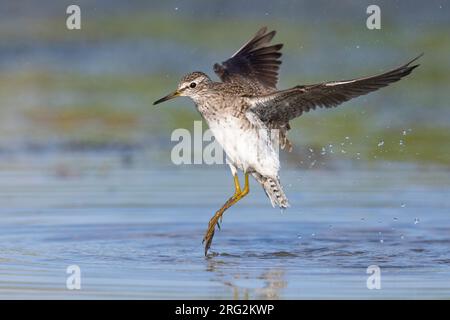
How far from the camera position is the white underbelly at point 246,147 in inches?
312

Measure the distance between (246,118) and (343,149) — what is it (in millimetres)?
4367

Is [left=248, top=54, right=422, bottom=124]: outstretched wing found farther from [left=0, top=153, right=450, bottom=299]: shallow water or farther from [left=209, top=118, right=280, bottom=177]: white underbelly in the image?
[left=0, top=153, right=450, bottom=299]: shallow water

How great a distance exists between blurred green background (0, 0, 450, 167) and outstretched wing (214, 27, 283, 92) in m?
2.54

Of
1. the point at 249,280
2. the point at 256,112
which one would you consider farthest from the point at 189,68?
the point at 249,280

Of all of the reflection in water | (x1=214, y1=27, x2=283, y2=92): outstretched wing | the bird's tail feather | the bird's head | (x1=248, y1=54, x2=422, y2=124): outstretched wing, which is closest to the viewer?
the reflection in water

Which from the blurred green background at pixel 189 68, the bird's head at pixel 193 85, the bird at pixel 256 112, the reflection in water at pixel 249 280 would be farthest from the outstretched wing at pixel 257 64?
the blurred green background at pixel 189 68

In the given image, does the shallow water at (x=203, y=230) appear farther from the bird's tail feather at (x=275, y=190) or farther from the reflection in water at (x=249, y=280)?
the bird's tail feather at (x=275, y=190)

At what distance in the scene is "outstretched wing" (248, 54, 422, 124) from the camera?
23.9 ft

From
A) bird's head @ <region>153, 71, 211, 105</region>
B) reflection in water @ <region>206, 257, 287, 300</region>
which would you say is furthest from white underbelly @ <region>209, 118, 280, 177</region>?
reflection in water @ <region>206, 257, 287, 300</region>

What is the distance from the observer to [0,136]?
12641 millimetres

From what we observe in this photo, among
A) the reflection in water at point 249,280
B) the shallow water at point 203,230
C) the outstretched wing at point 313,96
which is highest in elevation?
the outstretched wing at point 313,96

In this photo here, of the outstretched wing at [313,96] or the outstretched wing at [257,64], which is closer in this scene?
the outstretched wing at [313,96]

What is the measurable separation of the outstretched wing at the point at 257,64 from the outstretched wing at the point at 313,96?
1.06m

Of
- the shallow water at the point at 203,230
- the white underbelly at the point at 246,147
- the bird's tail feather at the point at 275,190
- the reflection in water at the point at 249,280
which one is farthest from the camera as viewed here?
the bird's tail feather at the point at 275,190
